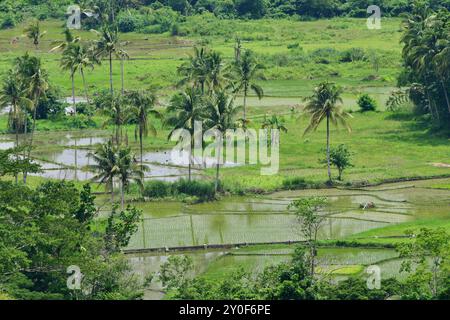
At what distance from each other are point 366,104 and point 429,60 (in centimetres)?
789

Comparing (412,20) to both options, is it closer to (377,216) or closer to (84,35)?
(377,216)

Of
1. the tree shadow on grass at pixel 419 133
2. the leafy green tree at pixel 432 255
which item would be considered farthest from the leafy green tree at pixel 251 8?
the leafy green tree at pixel 432 255

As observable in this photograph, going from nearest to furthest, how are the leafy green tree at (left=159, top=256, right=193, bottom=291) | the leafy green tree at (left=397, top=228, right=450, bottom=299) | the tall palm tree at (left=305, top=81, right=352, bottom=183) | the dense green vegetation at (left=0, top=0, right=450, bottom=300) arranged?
the leafy green tree at (left=397, top=228, right=450, bottom=299), the dense green vegetation at (left=0, top=0, right=450, bottom=300), the leafy green tree at (left=159, top=256, right=193, bottom=291), the tall palm tree at (left=305, top=81, right=352, bottom=183)

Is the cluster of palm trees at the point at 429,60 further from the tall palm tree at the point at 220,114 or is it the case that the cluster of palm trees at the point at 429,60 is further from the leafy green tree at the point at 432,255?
the leafy green tree at the point at 432,255

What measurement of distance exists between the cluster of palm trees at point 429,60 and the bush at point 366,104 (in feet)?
11.0

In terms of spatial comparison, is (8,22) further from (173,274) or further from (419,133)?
(173,274)

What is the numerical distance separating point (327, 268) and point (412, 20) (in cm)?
3346

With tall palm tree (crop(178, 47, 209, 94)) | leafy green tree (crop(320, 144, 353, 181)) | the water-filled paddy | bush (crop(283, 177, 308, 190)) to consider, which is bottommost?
the water-filled paddy

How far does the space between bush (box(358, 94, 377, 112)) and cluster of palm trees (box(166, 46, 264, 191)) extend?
9.64m

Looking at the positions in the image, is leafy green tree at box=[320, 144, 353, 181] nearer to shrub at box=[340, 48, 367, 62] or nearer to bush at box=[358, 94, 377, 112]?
bush at box=[358, 94, 377, 112]

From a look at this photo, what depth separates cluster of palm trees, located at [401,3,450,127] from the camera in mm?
60531

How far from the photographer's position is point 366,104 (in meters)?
67.7

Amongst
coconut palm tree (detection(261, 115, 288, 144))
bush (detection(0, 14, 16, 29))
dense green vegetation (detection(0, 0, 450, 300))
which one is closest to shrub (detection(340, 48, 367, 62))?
dense green vegetation (detection(0, 0, 450, 300))

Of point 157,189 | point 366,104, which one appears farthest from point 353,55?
point 157,189
